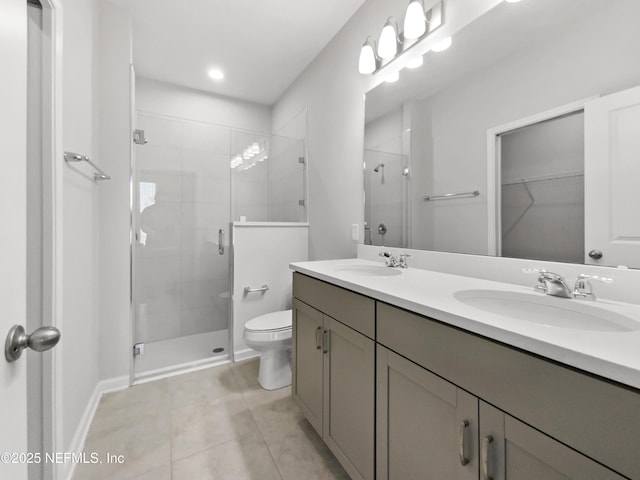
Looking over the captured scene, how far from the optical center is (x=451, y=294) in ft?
3.10

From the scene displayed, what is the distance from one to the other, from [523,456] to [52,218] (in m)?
1.52

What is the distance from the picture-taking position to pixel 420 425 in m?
0.82

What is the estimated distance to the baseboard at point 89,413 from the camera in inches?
49.9

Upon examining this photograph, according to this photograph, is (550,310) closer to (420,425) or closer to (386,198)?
(420,425)

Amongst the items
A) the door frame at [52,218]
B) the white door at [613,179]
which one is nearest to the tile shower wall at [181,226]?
the door frame at [52,218]

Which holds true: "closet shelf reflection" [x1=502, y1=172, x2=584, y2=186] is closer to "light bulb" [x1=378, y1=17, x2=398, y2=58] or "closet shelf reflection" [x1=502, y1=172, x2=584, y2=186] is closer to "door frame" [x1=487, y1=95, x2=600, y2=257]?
"door frame" [x1=487, y1=95, x2=600, y2=257]

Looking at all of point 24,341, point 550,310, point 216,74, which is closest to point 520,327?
point 550,310

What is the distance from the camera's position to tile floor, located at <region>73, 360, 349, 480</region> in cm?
126

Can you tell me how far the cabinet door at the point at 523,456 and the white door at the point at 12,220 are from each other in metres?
0.89

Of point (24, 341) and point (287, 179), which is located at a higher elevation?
point (287, 179)

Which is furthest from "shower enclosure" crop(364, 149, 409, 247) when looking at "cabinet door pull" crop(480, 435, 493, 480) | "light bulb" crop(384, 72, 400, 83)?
"cabinet door pull" crop(480, 435, 493, 480)

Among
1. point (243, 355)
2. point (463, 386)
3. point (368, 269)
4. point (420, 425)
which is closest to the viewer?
point (463, 386)

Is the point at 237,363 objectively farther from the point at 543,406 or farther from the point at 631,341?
the point at 631,341

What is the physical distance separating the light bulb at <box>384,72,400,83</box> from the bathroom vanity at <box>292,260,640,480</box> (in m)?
1.17
